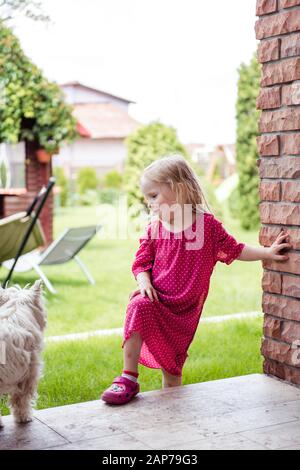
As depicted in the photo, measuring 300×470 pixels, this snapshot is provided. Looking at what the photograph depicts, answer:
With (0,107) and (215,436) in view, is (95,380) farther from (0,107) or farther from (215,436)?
(0,107)

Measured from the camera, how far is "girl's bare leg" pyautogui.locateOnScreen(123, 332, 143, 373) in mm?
2539

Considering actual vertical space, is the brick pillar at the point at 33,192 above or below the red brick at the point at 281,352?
above

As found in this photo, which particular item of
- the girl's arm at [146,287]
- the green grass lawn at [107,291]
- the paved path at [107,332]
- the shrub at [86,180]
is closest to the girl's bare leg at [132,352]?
the girl's arm at [146,287]

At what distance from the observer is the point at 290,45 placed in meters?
2.52

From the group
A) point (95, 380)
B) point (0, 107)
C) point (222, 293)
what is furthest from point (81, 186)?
point (95, 380)

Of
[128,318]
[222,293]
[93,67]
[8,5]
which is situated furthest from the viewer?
[93,67]

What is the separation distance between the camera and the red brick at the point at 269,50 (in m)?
2.58

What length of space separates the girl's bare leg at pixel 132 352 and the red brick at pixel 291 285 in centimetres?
60

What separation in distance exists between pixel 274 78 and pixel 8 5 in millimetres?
3603

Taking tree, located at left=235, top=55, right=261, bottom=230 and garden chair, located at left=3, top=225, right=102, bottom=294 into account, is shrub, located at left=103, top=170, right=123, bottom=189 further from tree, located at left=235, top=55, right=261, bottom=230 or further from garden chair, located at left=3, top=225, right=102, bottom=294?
garden chair, located at left=3, top=225, right=102, bottom=294

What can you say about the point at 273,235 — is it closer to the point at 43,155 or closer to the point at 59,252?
the point at 59,252

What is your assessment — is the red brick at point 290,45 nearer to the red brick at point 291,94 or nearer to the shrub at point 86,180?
the red brick at point 291,94

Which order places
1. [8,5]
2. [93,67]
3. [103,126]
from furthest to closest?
[103,126] → [93,67] → [8,5]

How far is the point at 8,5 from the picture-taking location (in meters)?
5.54
